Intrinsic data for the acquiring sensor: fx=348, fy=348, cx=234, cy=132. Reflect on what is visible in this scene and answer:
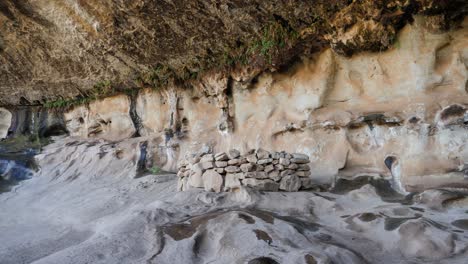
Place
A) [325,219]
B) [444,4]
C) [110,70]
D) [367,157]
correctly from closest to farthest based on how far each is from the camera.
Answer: [325,219] → [444,4] → [367,157] → [110,70]

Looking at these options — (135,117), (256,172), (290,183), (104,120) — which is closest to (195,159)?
(256,172)

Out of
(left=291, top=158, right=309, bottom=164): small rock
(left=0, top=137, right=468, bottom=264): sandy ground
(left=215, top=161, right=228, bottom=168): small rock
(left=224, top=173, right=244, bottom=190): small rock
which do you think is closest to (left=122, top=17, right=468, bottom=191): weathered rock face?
(left=0, top=137, right=468, bottom=264): sandy ground

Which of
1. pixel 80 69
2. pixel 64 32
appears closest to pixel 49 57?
pixel 80 69

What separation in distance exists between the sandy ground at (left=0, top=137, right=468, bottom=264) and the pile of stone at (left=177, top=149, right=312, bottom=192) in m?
0.25

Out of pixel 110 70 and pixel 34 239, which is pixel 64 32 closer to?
pixel 110 70

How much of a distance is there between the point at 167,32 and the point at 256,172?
4033 mm

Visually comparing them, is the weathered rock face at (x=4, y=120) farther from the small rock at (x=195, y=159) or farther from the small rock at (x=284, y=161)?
the small rock at (x=284, y=161)

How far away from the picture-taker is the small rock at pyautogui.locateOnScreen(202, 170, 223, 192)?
5.30m

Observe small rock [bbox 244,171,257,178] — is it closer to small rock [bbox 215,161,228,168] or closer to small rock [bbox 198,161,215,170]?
small rock [bbox 215,161,228,168]

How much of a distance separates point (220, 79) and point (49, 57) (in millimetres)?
5415

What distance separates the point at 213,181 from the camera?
5.35 metres

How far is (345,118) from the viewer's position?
6.23 meters

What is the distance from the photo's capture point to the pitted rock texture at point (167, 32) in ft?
18.4

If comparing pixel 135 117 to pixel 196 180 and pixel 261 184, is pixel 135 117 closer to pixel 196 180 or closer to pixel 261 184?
pixel 196 180
